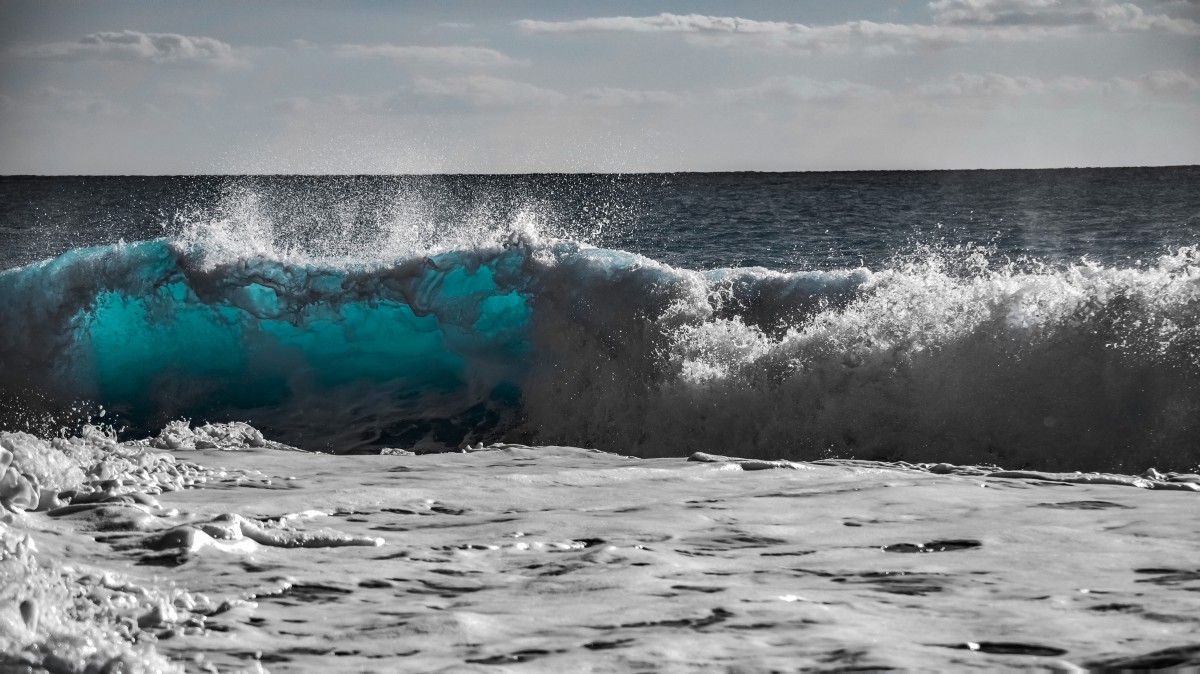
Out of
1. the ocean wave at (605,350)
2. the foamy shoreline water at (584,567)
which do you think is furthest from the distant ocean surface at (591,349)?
the foamy shoreline water at (584,567)

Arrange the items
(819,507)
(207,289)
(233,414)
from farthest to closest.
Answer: (207,289) → (233,414) → (819,507)

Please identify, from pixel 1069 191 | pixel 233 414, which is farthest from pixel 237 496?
pixel 1069 191

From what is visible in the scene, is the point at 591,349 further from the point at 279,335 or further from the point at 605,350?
the point at 279,335

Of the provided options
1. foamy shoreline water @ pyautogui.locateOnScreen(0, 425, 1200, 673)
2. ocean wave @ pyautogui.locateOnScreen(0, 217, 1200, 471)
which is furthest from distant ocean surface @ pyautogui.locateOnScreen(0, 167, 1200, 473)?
foamy shoreline water @ pyautogui.locateOnScreen(0, 425, 1200, 673)

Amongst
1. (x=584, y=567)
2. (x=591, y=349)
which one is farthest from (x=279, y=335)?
(x=584, y=567)

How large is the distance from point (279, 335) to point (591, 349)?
3584mm

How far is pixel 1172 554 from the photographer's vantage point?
3.00 m

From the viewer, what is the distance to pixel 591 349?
8875 millimetres

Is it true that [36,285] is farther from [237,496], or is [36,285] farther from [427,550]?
[427,550]

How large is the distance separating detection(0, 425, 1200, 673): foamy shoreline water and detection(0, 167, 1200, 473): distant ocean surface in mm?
2256

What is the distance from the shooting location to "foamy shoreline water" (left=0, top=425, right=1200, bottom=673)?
2223mm

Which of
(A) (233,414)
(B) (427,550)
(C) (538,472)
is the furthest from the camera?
(A) (233,414)

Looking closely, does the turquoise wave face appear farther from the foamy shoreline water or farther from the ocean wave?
the foamy shoreline water

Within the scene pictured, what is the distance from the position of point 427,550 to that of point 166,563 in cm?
74
